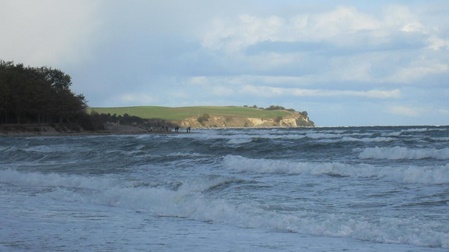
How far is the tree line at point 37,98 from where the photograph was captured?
86125 millimetres

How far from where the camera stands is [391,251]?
9273 millimetres

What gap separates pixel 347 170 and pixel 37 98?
72402 millimetres

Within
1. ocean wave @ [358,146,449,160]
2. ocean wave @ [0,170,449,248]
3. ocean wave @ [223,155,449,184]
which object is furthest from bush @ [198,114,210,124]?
ocean wave @ [0,170,449,248]

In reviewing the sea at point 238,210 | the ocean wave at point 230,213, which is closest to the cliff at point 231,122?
the sea at point 238,210

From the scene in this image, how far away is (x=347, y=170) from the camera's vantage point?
20797 millimetres

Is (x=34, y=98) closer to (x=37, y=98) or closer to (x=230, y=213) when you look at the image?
(x=37, y=98)

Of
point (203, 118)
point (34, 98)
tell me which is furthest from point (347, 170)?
point (203, 118)

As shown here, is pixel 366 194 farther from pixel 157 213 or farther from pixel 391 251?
pixel 391 251

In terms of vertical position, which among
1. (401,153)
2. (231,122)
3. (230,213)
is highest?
(231,122)

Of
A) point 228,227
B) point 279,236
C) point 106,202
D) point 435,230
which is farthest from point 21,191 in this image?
point 435,230

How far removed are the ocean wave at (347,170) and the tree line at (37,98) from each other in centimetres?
6424

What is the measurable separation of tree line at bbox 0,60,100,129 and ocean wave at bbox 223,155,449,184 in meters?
64.2

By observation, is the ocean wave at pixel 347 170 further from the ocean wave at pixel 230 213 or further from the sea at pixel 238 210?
the ocean wave at pixel 230 213

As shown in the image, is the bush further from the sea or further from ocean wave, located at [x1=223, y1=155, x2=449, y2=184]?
the sea
